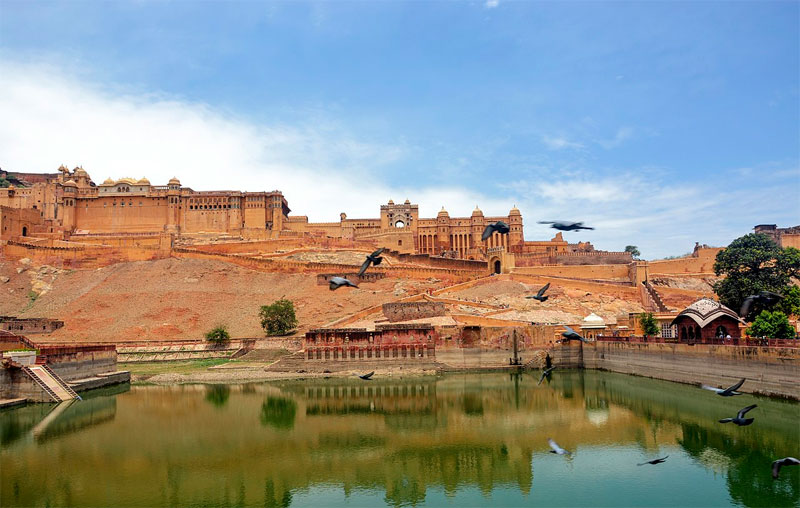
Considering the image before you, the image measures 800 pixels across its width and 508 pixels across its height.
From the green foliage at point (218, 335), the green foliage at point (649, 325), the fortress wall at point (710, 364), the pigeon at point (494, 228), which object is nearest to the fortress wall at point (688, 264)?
the green foliage at point (649, 325)

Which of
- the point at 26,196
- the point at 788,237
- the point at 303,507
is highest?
the point at 26,196

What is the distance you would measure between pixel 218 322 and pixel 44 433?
1043 inches

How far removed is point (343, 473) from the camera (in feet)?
62.8

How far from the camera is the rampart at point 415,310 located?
4641 centimetres

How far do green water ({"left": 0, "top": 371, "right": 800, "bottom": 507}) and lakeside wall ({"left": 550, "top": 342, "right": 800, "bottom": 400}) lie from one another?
3.00 ft

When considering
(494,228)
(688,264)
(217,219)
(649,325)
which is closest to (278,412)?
(494,228)

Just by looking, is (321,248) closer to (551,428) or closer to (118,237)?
(118,237)

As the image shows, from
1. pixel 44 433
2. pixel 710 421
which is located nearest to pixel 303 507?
pixel 44 433

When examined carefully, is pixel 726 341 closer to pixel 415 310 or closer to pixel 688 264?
pixel 415 310

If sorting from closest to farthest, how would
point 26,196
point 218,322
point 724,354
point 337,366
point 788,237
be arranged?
point 724,354, point 337,366, point 218,322, point 788,237, point 26,196

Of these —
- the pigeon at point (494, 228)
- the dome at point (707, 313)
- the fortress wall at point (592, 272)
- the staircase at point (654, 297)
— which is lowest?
the dome at point (707, 313)

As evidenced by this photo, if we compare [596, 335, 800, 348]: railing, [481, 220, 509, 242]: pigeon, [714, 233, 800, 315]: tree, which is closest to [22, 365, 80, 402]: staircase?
[481, 220, 509, 242]: pigeon

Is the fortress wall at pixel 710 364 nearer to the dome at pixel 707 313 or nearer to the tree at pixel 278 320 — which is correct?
the dome at pixel 707 313

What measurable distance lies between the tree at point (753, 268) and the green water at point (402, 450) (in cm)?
1210
